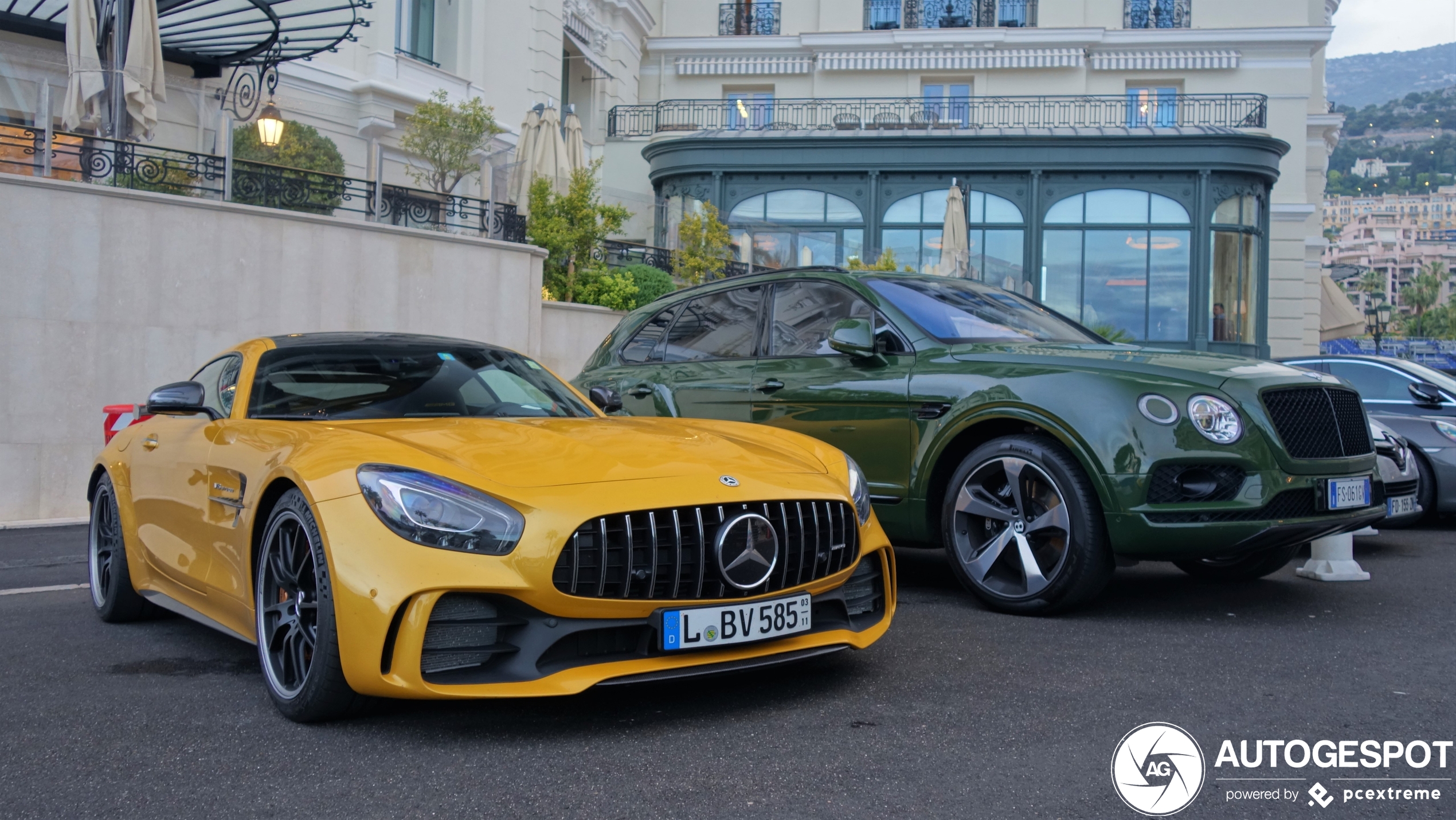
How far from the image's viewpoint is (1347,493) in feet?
16.5

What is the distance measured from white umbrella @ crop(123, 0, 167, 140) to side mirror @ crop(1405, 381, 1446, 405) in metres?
11.7

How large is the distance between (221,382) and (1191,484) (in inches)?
159

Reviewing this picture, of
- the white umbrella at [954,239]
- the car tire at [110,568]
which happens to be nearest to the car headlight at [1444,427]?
the car tire at [110,568]

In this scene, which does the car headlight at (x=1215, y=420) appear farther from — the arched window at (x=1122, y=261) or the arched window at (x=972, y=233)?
the arched window at (x=1122, y=261)

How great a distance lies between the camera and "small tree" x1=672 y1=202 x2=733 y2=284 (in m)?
20.0

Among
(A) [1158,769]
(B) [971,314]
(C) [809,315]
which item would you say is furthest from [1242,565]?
(A) [1158,769]

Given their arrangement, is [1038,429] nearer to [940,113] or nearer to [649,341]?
[649,341]

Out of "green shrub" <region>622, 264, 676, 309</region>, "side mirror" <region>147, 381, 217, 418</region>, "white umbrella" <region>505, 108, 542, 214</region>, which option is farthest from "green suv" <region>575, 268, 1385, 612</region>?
"green shrub" <region>622, 264, 676, 309</region>

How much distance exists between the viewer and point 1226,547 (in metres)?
4.83

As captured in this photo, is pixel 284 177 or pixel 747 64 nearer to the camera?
pixel 284 177

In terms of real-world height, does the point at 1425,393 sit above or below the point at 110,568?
above

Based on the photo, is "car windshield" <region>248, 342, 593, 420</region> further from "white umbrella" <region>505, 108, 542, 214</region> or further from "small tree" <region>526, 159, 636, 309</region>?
"small tree" <region>526, 159, 636, 309</region>

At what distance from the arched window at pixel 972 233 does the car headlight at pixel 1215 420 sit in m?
21.1

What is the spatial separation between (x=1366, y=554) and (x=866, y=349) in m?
4.10
